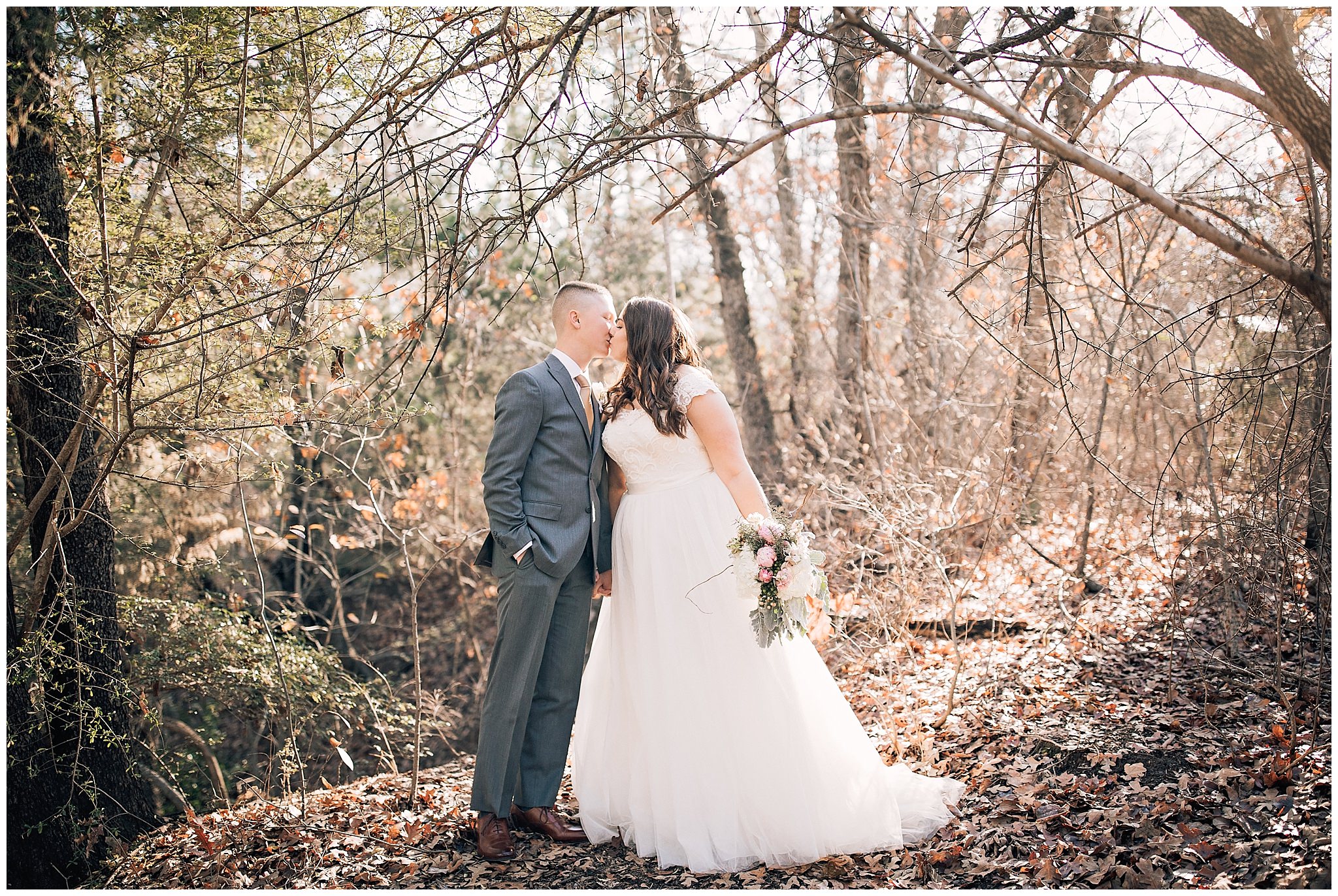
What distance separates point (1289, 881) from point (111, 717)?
5018 mm

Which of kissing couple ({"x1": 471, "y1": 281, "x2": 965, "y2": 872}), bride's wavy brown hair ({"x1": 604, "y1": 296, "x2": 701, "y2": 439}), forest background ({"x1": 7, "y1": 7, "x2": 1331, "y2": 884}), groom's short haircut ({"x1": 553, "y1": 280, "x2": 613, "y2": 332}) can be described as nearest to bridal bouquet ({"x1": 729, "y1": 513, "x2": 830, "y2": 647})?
kissing couple ({"x1": 471, "y1": 281, "x2": 965, "y2": 872})

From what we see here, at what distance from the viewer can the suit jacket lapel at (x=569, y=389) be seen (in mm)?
3992

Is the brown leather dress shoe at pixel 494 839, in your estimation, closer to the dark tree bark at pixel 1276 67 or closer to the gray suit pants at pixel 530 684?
the gray suit pants at pixel 530 684

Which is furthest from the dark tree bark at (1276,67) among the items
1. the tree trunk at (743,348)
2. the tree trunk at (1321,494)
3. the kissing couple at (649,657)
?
the tree trunk at (743,348)

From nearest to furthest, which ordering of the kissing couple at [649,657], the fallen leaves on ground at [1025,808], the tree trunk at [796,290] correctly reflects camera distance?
the fallen leaves on ground at [1025,808]
the kissing couple at [649,657]
the tree trunk at [796,290]

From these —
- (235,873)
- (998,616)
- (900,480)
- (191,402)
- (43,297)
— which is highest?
(43,297)

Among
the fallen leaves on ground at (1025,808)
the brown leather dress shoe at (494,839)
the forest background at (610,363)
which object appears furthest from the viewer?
the brown leather dress shoe at (494,839)

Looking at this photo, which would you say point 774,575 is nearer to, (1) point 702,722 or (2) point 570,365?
(1) point 702,722

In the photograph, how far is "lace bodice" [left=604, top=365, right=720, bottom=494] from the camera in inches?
155

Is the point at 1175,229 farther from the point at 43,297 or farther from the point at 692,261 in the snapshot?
the point at 692,261

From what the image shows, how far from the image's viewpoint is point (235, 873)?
3.95m

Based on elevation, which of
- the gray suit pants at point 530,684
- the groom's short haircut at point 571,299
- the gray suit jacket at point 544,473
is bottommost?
the gray suit pants at point 530,684

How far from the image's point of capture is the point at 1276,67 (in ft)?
8.91

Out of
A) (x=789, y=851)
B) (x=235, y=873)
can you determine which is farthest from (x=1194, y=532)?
(x=235, y=873)
